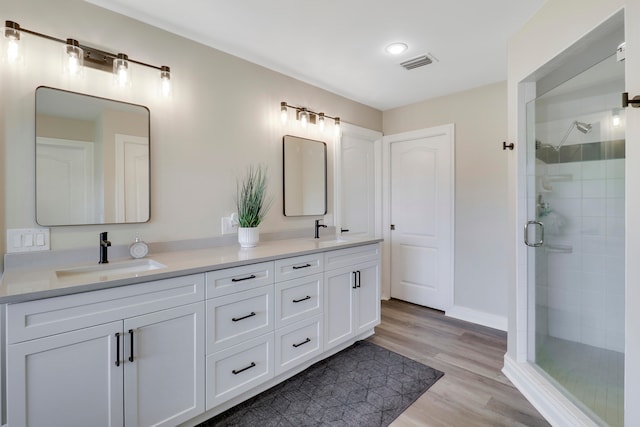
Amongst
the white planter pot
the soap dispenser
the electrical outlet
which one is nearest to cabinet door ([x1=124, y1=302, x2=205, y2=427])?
the soap dispenser

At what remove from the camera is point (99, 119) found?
5.81 ft

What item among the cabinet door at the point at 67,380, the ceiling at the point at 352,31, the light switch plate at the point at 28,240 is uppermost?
the ceiling at the point at 352,31

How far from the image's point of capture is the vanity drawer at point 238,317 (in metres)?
1.66

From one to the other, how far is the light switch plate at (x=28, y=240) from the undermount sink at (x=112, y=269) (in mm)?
220

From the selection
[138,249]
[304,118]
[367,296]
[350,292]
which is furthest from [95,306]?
[304,118]

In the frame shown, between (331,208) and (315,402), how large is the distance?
1827mm

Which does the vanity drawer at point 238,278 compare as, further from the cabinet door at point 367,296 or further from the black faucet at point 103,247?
the cabinet door at point 367,296

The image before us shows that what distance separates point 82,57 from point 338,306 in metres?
2.28

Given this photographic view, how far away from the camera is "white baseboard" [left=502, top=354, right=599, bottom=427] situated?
162cm

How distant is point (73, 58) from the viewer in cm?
165

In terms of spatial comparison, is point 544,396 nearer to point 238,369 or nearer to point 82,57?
point 238,369

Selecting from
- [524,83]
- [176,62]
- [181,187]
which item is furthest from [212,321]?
[524,83]

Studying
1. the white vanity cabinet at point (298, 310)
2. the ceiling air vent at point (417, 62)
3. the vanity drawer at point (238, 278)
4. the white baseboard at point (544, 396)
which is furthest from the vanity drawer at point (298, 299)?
the ceiling air vent at point (417, 62)

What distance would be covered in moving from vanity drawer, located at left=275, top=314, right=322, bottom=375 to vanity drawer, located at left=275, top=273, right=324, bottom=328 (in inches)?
2.1
